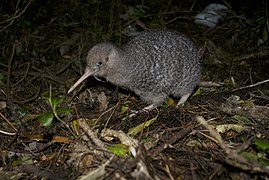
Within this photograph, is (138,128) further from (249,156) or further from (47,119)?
(249,156)

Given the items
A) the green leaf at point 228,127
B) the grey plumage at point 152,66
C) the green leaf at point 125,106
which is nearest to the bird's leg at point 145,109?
the grey plumage at point 152,66

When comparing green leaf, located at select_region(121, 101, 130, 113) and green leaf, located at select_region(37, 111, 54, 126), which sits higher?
green leaf, located at select_region(37, 111, 54, 126)

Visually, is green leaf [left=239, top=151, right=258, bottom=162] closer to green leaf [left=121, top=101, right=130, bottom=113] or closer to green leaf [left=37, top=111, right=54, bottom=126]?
green leaf [left=37, top=111, right=54, bottom=126]

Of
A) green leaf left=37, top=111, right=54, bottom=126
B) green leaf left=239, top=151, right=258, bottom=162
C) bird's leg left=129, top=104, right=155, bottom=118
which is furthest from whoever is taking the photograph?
bird's leg left=129, top=104, right=155, bottom=118

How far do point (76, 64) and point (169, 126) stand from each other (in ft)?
7.07

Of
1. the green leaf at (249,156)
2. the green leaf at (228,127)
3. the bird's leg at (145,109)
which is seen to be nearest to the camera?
the green leaf at (249,156)

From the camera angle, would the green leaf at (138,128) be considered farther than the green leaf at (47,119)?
Yes

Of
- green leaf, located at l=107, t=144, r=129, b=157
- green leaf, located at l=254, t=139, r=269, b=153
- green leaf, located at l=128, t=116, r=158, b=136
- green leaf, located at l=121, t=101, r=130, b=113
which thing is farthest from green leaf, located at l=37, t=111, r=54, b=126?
green leaf, located at l=254, t=139, r=269, b=153

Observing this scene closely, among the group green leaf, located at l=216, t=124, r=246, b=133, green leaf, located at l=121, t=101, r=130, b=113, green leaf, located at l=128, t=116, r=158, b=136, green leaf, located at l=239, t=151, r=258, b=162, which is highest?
green leaf, located at l=239, t=151, r=258, b=162

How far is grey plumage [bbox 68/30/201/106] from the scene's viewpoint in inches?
179

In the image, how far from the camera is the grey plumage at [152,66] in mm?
4535

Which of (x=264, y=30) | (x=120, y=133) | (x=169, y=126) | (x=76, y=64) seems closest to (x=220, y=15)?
(x=264, y=30)

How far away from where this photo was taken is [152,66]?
4.66m

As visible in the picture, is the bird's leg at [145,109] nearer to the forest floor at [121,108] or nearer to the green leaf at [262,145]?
the forest floor at [121,108]
